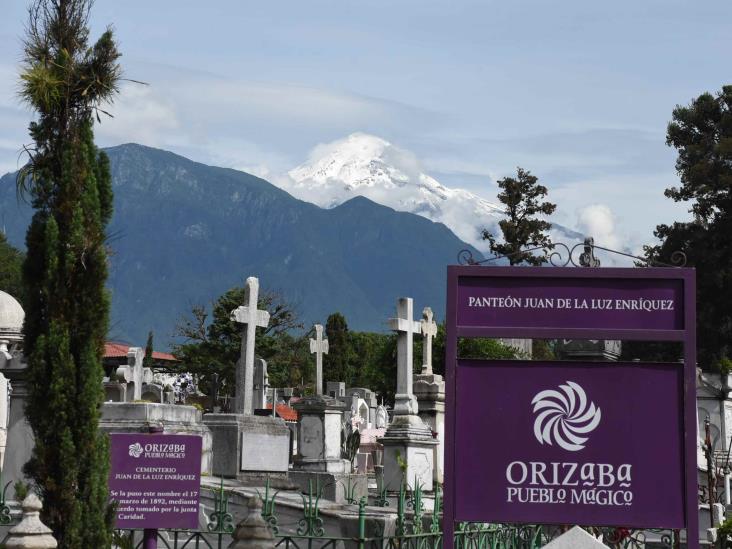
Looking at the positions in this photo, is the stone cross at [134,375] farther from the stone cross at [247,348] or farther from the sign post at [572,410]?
the sign post at [572,410]

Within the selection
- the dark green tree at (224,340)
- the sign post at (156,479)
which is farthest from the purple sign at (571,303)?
the dark green tree at (224,340)

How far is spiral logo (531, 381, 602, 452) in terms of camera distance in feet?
22.1

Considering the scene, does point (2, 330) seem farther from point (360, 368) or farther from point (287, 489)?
point (360, 368)

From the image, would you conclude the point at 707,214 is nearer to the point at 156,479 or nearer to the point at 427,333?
the point at 427,333

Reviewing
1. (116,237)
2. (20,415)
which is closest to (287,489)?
(20,415)

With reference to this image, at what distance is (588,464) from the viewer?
6715 mm

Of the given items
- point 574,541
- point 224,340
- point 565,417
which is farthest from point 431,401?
point 224,340

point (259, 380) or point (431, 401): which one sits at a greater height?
point (259, 380)

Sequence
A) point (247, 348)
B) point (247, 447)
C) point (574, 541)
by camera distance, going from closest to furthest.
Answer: point (574, 541), point (247, 447), point (247, 348)

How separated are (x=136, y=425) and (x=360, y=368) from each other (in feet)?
244

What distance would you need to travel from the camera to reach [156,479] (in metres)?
9.48

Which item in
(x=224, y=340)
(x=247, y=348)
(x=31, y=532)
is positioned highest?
(x=224, y=340)

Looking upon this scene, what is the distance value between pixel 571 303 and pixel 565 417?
66 cm

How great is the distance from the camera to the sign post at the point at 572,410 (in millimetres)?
6680
